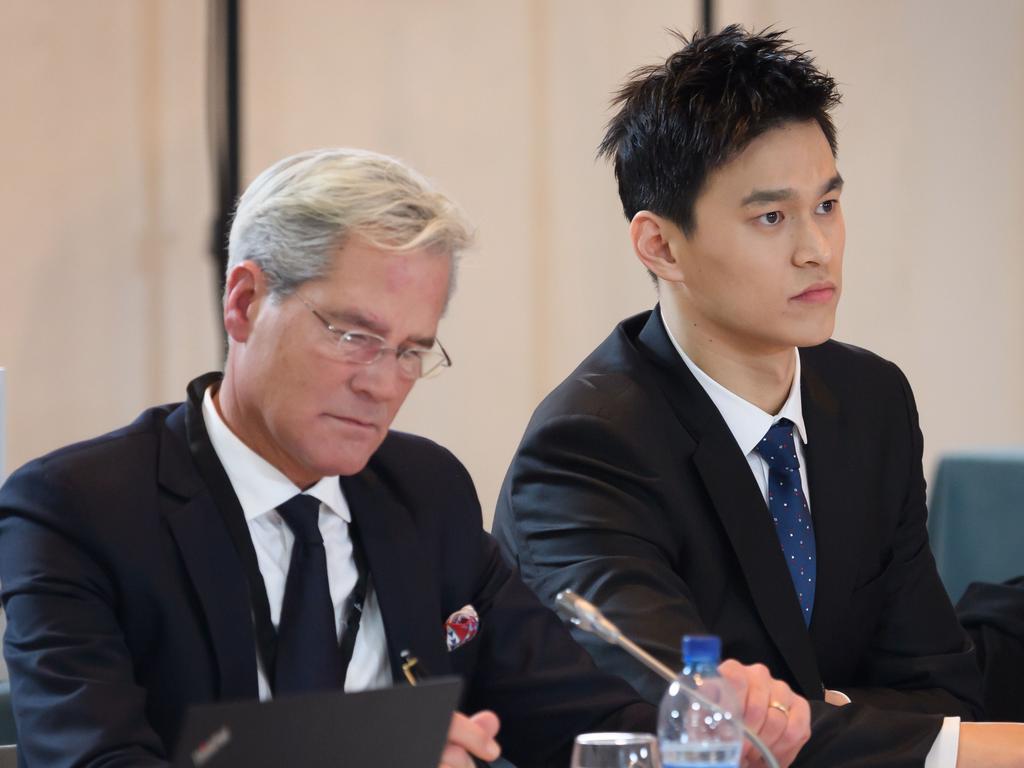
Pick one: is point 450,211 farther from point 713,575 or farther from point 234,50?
point 234,50

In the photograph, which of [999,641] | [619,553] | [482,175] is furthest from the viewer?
A: [482,175]

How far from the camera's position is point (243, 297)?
1565 mm

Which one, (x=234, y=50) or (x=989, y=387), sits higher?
(x=234, y=50)

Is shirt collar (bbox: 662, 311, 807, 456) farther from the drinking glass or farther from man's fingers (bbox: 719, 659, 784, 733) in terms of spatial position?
the drinking glass

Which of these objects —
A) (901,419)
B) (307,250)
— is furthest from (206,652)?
(901,419)

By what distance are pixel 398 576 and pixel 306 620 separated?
0.48 ft

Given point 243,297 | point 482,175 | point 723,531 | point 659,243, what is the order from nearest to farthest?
point 243,297
point 723,531
point 659,243
point 482,175

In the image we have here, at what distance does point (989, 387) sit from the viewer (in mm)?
3996

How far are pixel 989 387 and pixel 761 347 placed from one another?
2.11 m

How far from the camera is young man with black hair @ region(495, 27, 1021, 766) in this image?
1998 mm

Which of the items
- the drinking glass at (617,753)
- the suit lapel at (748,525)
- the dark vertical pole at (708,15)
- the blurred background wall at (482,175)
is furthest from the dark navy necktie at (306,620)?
the dark vertical pole at (708,15)

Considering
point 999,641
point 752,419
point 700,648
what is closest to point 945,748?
point 752,419

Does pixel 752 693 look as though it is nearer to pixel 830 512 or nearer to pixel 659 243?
pixel 830 512

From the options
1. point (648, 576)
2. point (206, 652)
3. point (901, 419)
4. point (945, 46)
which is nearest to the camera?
point (206, 652)
